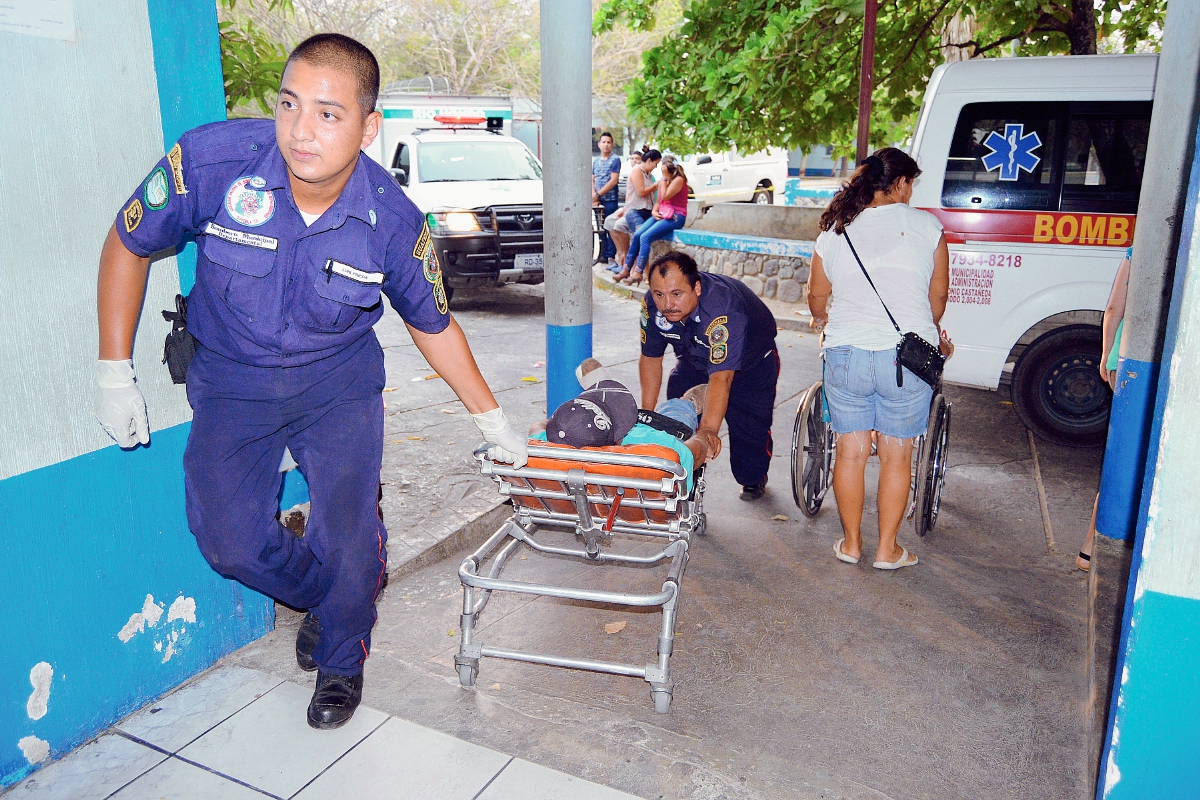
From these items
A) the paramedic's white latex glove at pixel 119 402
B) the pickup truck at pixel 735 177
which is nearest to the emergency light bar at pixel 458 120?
the pickup truck at pixel 735 177

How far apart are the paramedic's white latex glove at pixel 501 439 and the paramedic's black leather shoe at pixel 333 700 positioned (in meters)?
0.84

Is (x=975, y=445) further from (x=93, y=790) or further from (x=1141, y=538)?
(x=93, y=790)

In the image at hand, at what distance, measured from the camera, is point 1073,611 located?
3613 mm

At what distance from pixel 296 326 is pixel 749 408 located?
262cm

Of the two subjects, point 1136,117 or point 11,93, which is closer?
point 11,93

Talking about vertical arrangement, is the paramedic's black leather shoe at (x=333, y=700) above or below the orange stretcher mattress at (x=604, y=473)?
below

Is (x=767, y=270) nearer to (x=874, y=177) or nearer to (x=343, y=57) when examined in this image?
(x=874, y=177)

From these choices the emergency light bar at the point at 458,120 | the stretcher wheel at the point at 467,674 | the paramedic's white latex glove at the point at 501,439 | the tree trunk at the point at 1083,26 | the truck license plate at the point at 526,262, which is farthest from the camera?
the emergency light bar at the point at 458,120

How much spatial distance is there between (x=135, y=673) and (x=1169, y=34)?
4.42 m

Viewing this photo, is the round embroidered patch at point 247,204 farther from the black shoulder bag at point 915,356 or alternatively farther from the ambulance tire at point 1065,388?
the ambulance tire at point 1065,388

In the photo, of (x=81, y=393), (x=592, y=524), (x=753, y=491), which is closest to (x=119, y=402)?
(x=81, y=393)

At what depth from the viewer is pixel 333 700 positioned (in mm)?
2738

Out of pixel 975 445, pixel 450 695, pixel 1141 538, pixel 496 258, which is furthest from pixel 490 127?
pixel 1141 538

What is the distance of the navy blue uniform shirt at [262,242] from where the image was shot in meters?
2.35
